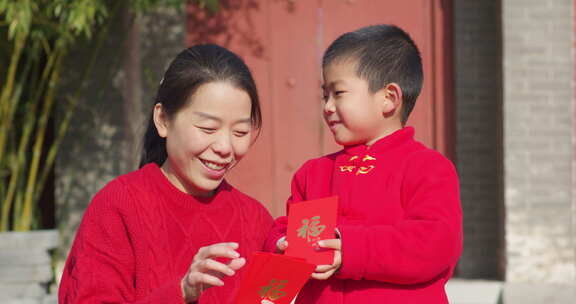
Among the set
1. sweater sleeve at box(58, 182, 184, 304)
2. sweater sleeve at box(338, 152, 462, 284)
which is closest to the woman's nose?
sweater sleeve at box(58, 182, 184, 304)

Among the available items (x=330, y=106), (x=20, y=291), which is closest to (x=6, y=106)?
(x=20, y=291)

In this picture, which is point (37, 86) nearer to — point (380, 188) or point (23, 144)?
point (23, 144)

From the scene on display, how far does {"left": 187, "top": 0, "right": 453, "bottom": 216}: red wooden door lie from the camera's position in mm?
5977

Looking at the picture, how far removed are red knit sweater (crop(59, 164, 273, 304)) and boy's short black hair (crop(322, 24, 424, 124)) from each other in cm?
54

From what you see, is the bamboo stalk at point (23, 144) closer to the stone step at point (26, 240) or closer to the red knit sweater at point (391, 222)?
the stone step at point (26, 240)

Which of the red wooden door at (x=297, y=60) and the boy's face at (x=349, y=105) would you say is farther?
the red wooden door at (x=297, y=60)

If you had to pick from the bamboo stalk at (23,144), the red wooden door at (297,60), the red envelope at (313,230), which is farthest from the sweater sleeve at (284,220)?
the red wooden door at (297,60)

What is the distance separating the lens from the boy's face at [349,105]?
230cm

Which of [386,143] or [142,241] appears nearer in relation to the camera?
[142,241]

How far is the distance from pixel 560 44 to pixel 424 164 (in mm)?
3678

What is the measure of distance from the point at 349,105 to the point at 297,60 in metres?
3.77

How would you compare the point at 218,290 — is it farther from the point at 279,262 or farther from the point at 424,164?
the point at 424,164

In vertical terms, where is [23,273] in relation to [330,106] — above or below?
below

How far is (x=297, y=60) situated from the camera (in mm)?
6027
